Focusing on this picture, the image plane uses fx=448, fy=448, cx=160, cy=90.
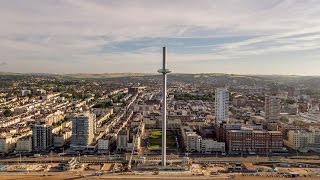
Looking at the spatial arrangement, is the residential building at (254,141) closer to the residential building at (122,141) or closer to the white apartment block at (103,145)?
the residential building at (122,141)

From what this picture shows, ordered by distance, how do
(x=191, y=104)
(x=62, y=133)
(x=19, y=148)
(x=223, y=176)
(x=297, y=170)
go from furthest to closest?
(x=191, y=104) → (x=62, y=133) → (x=19, y=148) → (x=297, y=170) → (x=223, y=176)

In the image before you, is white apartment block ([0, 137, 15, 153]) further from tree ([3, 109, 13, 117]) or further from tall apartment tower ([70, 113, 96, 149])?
tree ([3, 109, 13, 117])

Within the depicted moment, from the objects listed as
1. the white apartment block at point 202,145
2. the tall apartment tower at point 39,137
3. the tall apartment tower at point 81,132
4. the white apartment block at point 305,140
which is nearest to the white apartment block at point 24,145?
the tall apartment tower at point 39,137

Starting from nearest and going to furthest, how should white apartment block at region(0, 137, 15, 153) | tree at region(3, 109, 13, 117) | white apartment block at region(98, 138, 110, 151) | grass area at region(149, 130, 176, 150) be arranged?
white apartment block at region(0, 137, 15, 153)
white apartment block at region(98, 138, 110, 151)
grass area at region(149, 130, 176, 150)
tree at region(3, 109, 13, 117)

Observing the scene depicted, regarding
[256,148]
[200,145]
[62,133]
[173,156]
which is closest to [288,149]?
[256,148]

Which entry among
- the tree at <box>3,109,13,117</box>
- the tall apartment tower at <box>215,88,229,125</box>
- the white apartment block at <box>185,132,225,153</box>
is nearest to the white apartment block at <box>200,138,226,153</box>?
the white apartment block at <box>185,132,225,153</box>

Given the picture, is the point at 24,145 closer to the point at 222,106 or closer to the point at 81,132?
the point at 81,132

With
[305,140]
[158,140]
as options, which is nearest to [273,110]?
[305,140]

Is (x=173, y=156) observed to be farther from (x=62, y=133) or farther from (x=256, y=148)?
(x=62, y=133)
